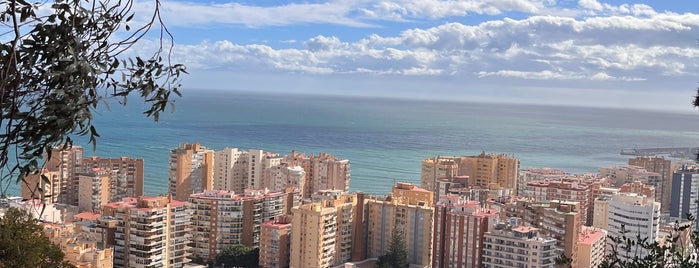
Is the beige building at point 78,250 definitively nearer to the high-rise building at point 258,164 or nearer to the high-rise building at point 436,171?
the high-rise building at point 258,164

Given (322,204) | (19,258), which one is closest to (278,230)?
(322,204)

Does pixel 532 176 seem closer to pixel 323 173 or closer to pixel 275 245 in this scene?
pixel 323 173

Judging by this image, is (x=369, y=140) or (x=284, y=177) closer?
(x=284, y=177)

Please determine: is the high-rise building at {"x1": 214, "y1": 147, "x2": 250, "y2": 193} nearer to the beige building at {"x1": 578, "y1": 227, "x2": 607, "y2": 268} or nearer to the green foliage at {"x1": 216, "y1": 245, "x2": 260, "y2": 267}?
the green foliage at {"x1": 216, "y1": 245, "x2": 260, "y2": 267}

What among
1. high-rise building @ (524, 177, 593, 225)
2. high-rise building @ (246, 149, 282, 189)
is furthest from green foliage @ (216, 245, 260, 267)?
high-rise building @ (524, 177, 593, 225)

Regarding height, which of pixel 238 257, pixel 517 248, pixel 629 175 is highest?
pixel 629 175

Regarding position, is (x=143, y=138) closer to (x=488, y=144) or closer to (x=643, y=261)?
(x=488, y=144)

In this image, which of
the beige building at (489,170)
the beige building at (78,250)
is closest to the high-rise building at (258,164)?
the beige building at (489,170)

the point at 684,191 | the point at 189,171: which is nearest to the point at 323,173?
the point at 189,171
